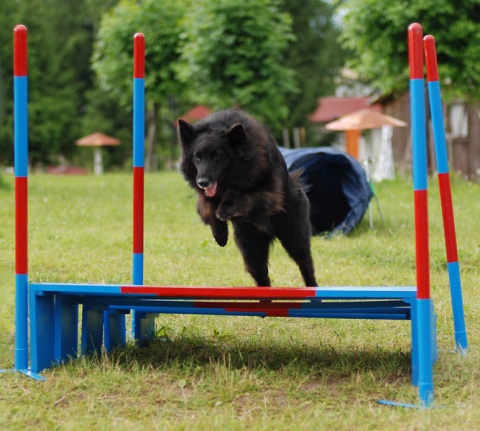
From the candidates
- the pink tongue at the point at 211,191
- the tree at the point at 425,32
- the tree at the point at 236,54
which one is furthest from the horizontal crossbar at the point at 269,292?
the tree at the point at 236,54

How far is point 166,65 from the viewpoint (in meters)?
21.2

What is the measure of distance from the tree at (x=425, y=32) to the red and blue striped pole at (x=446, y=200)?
10.4 m

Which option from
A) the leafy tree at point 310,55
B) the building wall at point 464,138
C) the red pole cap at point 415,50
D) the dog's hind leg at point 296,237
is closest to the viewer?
the red pole cap at point 415,50

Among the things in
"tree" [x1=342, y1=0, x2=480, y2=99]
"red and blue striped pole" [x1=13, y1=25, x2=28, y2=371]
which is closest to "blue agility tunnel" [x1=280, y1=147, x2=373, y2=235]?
"red and blue striped pole" [x1=13, y1=25, x2=28, y2=371]

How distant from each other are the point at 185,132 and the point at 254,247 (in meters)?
0.86

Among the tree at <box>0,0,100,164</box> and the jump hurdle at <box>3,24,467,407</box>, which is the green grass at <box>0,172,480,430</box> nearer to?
the jump hurdle at <box>3,24,467,407</box>

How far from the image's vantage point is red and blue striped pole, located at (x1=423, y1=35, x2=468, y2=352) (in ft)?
13.9

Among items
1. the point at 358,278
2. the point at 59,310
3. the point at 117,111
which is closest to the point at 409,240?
the point at 358,278

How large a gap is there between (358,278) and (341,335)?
69.7 inches

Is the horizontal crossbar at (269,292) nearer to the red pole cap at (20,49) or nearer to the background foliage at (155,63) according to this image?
the red pole cap at (20,49)

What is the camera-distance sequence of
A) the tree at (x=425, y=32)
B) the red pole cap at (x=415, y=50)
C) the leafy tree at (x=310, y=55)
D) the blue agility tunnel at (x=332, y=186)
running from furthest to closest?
the leafy tree at (x=310, y=55)
the tree at (x=425, y=32)
the blue agility tunnel at (x=332, y=186)
the red pole cap at (x=415, y=50)

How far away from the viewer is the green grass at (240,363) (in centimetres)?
327

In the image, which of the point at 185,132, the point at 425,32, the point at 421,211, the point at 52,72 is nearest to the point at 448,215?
the point at 421,211

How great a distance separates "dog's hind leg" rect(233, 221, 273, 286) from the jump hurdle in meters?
0.58
